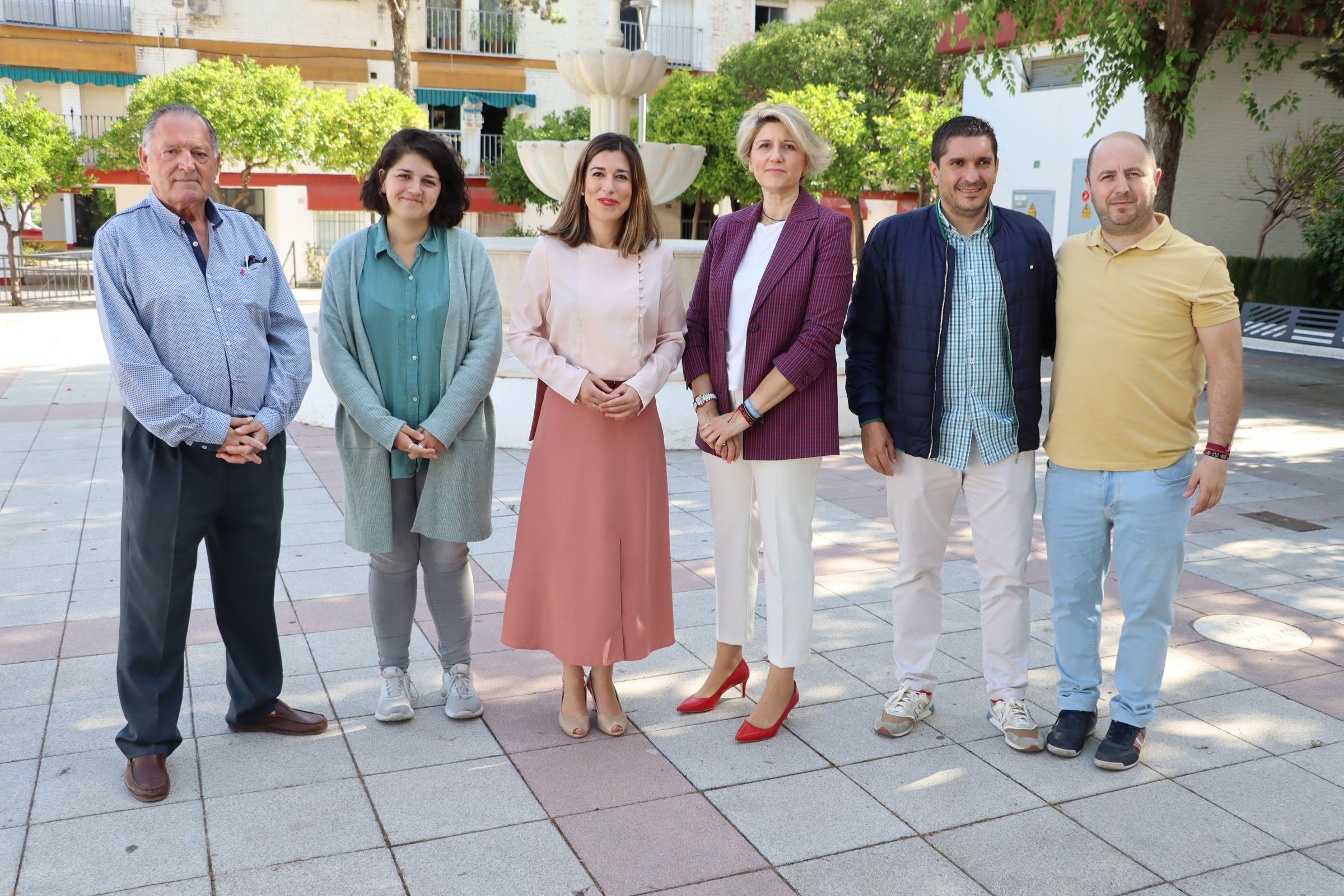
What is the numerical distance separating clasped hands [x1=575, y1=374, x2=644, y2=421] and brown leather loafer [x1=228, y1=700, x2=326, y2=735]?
1404mm

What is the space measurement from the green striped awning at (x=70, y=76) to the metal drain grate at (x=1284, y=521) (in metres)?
29.0

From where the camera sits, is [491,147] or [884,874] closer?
[884,874]

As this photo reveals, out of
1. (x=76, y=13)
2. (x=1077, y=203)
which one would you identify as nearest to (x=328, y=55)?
(x=76, y=13)

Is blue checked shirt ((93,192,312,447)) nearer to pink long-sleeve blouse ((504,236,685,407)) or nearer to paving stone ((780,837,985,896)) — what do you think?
pink long-sleeve blouse ((504,236,685,407))

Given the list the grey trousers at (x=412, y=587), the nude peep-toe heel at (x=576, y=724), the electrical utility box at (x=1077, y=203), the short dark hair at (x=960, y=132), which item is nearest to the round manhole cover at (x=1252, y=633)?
the short dark hair at (x=960, y=132)

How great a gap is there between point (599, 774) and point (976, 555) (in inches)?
56.0

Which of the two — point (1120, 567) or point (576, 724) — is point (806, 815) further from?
point (1120, 567)

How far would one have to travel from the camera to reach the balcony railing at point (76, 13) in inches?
1091

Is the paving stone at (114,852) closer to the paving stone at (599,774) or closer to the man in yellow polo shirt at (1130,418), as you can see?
the paving stone at (599,774)

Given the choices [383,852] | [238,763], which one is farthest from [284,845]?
[238,763]

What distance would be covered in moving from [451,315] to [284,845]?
1667 mm

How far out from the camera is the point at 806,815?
3.20 meters

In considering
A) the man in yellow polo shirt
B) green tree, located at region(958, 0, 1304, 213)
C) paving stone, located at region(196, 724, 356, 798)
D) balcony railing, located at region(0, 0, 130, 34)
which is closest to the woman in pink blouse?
paving stone, located at region(196, 724, 356, 798)

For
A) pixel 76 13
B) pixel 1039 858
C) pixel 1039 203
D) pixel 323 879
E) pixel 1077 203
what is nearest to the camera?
pixel 323 879
